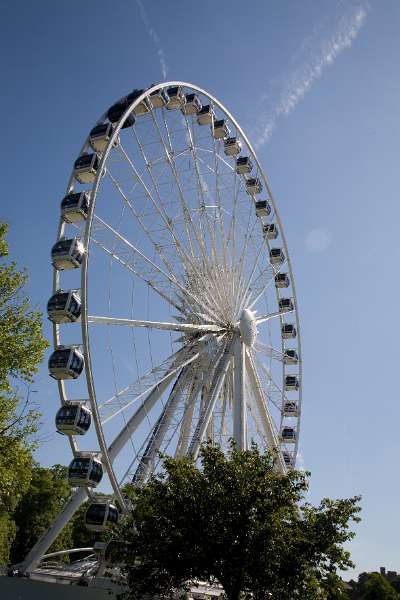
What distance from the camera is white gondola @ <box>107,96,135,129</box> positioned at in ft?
81.7

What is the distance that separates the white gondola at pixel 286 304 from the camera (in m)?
38.3

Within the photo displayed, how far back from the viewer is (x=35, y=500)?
53188 millimetres

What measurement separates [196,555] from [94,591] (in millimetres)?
7301

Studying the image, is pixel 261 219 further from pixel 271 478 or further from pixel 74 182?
pixel 271 478

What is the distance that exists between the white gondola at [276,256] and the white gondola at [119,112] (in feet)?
48.4

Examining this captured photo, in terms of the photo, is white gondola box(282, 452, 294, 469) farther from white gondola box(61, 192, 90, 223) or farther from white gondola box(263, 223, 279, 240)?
white gondola box(61, 192, 90, 223)

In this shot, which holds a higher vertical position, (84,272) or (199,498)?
(84,272)

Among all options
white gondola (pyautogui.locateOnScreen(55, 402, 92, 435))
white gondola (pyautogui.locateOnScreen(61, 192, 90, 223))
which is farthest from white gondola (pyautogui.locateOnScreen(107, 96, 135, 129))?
white gondola (pyautogui.locateOnScreen(55, 402, 92, 435))

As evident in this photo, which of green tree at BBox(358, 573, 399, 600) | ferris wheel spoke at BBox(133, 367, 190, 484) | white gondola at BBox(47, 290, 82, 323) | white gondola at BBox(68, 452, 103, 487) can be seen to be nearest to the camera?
white gondola at BBox(68, 452, 103, 487)

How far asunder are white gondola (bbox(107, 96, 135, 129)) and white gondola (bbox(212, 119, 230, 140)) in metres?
9.17

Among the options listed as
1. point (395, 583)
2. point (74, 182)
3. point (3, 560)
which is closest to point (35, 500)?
point (3, 560)

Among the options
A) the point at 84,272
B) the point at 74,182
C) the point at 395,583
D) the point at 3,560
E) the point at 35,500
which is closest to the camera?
the point at 84,272

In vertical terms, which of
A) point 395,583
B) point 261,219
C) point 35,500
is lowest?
point 395,583

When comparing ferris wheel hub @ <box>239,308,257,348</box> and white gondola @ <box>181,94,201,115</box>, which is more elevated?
white gondola @ <box>181,94,201,115</box>
